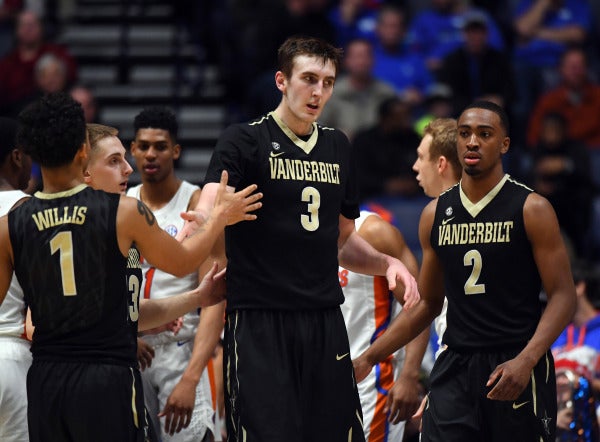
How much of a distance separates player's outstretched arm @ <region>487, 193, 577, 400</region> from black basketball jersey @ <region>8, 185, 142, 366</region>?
6.20 feet

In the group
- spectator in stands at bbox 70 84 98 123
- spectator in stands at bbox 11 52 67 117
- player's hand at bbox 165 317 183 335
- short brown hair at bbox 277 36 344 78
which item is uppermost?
spectator in stands at bbox 11 52 67 117

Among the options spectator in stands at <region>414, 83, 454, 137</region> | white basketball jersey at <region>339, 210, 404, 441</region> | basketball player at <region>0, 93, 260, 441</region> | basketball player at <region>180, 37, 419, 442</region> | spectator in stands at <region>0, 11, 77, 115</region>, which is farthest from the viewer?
spectator in stands at <region>0, 11, 77, 115</region>

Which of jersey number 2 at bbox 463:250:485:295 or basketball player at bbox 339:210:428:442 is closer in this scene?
jersey number 2 at bbox 463:250:485:295

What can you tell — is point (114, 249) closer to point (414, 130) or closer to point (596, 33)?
point (414, 130)

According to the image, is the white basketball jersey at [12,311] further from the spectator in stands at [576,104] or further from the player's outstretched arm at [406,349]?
the spectator in stands at [576,104]

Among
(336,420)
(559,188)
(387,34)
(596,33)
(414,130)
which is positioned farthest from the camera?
(596,33)

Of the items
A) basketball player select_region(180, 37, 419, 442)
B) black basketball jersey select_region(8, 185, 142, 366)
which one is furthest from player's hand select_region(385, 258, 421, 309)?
black basketball jersey select_region(8, 185, 142, 366)

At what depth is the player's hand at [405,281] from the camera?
20.7 feet

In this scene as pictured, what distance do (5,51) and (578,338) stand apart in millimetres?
7969

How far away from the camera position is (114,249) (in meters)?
5.62

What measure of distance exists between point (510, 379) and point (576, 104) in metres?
8.06

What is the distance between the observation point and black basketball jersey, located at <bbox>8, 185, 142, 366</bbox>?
557 centimetres

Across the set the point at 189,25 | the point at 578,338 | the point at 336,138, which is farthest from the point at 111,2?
the point at 336,138

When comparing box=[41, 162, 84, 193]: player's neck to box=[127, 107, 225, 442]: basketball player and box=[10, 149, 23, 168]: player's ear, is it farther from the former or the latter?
box=[127, 107, 225, 442]: basketball player
